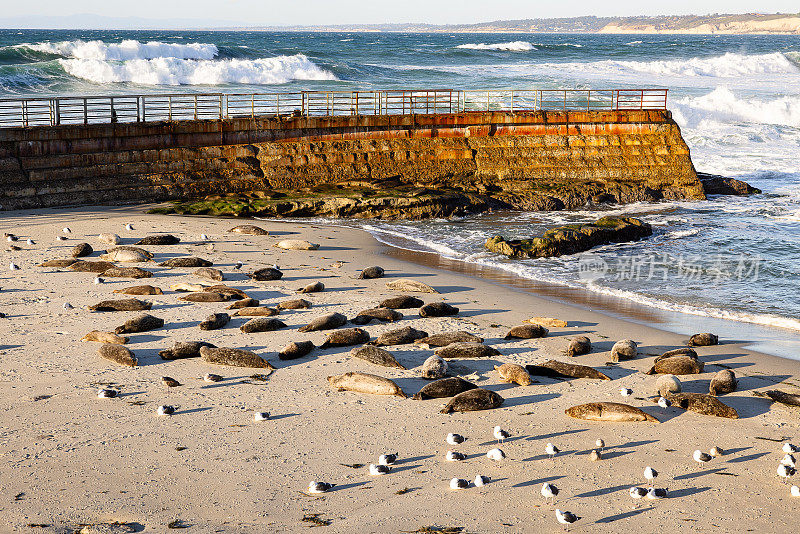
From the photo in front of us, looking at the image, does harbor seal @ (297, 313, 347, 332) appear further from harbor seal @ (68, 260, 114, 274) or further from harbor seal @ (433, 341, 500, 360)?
harbor seal @ (68, 260, 114, 274)

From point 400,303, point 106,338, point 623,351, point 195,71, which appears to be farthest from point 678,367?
point 195,71

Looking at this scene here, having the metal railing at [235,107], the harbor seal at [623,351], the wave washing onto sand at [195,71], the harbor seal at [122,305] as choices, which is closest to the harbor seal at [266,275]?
the harbor seal at [122,305]

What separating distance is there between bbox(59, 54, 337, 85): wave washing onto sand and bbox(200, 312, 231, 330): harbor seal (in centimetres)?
5071

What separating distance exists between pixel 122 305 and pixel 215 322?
200 centimetres

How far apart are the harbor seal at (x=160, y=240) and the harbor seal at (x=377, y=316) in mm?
7613

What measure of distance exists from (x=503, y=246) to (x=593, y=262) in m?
2.32

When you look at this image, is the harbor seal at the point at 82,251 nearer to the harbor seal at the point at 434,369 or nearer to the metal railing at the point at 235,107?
the metal railing at the point at 235,107

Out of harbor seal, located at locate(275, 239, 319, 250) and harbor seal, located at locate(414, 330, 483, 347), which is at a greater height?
harbor seal, located at locate(414, 330, 483, 347)

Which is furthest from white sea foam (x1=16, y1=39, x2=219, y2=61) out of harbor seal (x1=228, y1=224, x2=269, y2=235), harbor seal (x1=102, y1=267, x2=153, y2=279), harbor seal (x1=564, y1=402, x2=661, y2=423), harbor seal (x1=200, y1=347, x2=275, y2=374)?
harbor seal (x1=564, y1=402, x2=661, y2=423)

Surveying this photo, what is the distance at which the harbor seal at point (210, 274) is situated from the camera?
52.0ft

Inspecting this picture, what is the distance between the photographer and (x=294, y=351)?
1127 centimetres

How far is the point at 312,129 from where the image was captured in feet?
90.2

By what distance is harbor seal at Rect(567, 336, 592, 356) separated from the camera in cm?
1203

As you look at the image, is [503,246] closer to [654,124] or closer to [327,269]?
[327,269]
